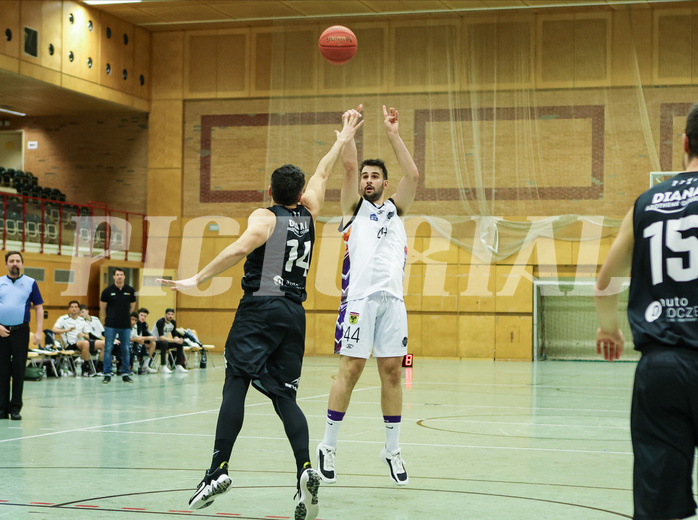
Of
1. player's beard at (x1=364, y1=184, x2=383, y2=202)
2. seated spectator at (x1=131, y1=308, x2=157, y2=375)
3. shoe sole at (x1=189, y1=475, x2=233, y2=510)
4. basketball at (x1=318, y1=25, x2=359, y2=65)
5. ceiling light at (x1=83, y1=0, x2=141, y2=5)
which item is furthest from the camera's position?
ceiling light at (x1=83, y1=0, x2=141, y2=5)

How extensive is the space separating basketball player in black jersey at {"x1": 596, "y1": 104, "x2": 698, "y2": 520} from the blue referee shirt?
8.45m

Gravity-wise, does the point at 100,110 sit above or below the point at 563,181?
above

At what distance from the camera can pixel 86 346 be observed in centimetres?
1833

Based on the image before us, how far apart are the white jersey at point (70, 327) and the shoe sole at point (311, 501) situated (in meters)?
14.8

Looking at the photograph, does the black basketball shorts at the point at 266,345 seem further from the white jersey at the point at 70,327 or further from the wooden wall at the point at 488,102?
the wooden wall at the point at 488,102

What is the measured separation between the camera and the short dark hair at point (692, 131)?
3171mm

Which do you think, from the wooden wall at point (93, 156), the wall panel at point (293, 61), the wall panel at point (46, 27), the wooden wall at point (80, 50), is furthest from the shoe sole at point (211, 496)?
the wooden wall at point (93, 156)

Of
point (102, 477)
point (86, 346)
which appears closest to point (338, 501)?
point (102, 477)

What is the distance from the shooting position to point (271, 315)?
526 centimetres

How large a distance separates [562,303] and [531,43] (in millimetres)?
7939

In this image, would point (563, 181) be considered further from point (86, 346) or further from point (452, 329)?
point (86, 346)

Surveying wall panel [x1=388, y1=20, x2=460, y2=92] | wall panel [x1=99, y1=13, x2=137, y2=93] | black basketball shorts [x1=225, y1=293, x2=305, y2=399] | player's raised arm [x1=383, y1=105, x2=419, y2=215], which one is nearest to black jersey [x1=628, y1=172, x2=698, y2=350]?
black basketball shorts [x1=225, y1=293, x2=305, y2=399]

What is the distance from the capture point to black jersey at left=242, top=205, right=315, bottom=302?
5.36 m

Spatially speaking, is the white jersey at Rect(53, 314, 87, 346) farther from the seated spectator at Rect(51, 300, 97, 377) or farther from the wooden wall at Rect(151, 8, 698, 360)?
Result: the wooden wall at Rect(151, 8, 698, 360)
